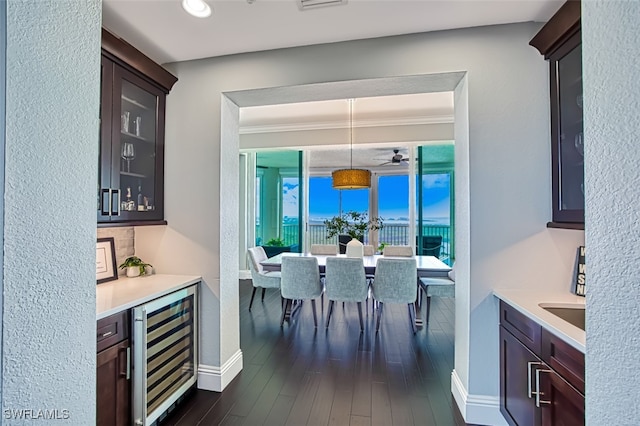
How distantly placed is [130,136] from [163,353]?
1525 millimetres

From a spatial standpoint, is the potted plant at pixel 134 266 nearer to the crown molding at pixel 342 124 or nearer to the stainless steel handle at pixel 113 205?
the stainless steel handle at pixel 113 205

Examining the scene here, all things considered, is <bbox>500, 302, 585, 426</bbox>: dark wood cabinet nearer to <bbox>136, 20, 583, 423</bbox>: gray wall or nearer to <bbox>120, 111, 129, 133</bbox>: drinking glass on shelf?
<bbox>136, 20, 583, 423</bbox>: gray wall

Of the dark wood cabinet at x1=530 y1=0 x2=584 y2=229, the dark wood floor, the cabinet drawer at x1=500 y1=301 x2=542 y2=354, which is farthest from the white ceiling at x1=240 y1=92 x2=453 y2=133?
the cabinet drawer at x1=500 y1=301 x2=542 y2=354

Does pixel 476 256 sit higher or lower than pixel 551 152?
lower

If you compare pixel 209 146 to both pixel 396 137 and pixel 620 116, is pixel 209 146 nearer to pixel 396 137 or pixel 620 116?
pixel 620 116

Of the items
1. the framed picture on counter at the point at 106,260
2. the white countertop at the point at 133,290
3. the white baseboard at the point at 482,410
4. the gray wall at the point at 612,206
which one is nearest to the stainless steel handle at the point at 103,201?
the framed picture on counter at the point at 106,260

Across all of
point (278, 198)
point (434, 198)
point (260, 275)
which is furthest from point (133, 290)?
point (434, 198)

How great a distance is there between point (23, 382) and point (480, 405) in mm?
2369

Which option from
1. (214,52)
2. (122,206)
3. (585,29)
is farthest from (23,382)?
(214,52)

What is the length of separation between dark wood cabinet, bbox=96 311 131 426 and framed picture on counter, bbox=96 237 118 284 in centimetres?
65

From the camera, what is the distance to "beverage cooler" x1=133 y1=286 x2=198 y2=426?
176 cm

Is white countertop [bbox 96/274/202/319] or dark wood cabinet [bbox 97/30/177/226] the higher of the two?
dark wood cabinet [bbox 97/30/177/226]

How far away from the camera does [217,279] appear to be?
2426 millimetres

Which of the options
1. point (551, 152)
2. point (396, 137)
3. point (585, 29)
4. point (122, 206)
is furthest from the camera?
point (396, 137)
